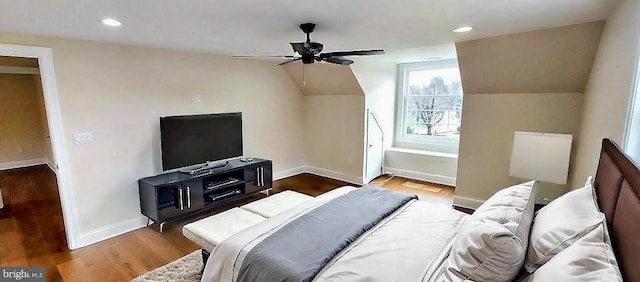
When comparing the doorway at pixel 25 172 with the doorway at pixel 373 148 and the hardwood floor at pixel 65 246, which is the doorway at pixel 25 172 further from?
the doorway at pixel 373 148

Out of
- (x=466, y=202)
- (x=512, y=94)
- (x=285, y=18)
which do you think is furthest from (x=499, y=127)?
(x=285, y=18)

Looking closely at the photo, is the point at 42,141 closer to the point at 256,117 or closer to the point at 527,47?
the point at 256,117

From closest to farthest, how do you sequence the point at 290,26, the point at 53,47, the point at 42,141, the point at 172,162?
the point at 290,26, the point at 53,47, the point at 172,162, the point at 42,141

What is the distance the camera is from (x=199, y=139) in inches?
155

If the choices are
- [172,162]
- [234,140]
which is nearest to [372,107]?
[234,140]

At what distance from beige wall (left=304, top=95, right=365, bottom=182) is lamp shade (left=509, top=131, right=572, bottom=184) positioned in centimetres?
242

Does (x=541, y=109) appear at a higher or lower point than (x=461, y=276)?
higher

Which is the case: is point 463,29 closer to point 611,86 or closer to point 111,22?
point 611,86

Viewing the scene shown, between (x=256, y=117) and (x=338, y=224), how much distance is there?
10.8 ft

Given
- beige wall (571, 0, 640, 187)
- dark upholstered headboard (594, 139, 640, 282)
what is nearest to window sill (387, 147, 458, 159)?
beige wall (571, 0, 640, 187)

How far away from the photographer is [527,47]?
9.82ft

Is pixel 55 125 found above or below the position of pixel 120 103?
below

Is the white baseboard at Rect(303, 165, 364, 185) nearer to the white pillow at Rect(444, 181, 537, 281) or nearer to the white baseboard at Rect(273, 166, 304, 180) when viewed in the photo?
the white baseboard at Rect(273, 166, 304, 180)

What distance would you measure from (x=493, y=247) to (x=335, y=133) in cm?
432
